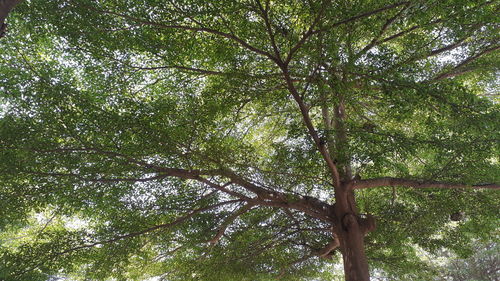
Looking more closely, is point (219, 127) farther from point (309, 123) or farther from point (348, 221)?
point (348, 221)

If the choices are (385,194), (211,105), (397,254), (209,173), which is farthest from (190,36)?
(397,254)

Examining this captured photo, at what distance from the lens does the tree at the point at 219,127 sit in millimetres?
3529

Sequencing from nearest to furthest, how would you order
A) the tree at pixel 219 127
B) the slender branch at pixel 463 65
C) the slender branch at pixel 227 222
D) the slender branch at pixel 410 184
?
the tree at pixel 219 127 → the slender branch at pixel 410 184 → the slender branch at pixel 463 65 → the slender branch at pixel 227 222

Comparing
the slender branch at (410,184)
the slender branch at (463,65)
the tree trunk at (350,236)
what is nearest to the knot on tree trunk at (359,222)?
the tree trunk at (350,236)

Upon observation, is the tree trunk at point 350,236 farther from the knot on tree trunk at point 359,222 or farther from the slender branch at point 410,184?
the slender branch at point 410,184

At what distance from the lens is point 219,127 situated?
5562 millimetres

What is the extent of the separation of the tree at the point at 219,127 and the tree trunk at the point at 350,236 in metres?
0.02

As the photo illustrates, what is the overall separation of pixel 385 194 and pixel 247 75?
364 centimetres

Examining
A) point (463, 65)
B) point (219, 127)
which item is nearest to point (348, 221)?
point (219, 127)

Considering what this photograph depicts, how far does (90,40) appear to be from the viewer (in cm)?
386

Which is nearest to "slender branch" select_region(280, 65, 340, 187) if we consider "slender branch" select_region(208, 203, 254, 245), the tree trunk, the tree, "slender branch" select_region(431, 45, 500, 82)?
the tree

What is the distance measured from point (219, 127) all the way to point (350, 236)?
2503 mm

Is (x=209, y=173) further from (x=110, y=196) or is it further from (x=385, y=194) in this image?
(x=385, y=194)

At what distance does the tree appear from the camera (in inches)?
139
